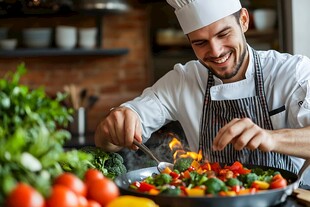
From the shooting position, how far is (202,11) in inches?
91.2

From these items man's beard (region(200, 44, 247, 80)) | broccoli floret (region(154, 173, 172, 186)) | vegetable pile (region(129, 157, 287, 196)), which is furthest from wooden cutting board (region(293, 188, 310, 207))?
man's beard (region(200, 44, 247, 80))

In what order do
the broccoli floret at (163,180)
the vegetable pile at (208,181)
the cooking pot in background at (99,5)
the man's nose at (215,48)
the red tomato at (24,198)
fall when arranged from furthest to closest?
the cooking pot in background at (99,5), the man's nose at (215,48), the broccoli floret at (163,180), the vegetable pile at (208,181), the red tomato at (24,198)

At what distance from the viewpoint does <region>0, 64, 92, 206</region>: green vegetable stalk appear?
122 cm

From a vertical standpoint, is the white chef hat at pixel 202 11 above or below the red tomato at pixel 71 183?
above

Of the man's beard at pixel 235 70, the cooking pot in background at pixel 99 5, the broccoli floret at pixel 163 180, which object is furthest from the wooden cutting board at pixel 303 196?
the cooking pot in background at pixel 99 5

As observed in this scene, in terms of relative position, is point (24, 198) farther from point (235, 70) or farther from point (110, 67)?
point (110, 67)

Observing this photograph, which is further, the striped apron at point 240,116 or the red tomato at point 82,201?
the striped apron at point 240,116

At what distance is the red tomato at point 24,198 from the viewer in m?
1.12

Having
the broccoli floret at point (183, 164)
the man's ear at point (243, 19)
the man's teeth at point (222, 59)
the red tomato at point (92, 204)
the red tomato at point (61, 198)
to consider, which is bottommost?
the broccoli floret at point (183, 164)

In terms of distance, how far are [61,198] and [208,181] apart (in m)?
0.49

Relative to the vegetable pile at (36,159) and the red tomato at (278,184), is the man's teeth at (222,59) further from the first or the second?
the vegetable pile at (36,159)

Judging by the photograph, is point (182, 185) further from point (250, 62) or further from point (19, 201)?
point (250, 62)

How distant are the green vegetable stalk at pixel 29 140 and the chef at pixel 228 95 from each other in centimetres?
76

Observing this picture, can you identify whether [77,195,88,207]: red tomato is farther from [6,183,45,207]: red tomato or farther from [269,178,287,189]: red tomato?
[269,178,287,189]: red tomato
